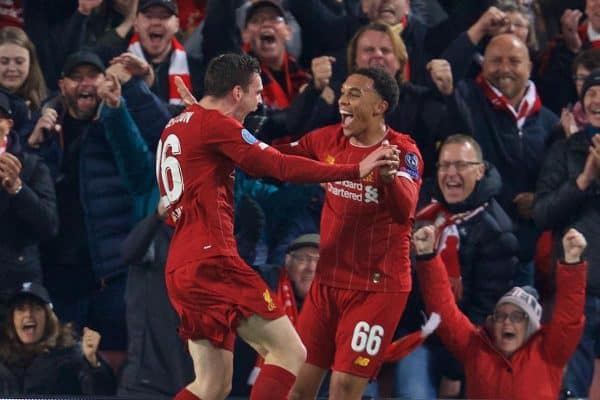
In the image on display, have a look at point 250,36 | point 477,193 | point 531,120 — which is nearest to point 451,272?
point 477,193

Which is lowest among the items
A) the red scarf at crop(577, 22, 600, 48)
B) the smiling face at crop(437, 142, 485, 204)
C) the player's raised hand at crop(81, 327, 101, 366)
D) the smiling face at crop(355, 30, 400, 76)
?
the player's raised hand at crop(81, 327, 101, 366)

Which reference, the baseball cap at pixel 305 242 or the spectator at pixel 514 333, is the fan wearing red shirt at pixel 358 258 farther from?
the baseball cap at pixel 305 242

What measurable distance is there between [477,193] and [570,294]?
0.94 m

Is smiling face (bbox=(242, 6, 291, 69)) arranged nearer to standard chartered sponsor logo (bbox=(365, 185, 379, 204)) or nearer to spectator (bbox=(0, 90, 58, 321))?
spectator (bbox=(0, 90, 58, 321))

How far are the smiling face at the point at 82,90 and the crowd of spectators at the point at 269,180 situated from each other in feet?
0.04

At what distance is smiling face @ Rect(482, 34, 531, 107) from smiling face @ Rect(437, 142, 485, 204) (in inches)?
29.7

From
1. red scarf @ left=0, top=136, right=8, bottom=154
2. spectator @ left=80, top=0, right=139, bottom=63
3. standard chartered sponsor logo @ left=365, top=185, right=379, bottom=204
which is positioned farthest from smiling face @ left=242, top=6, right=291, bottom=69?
standard chartered sponsor logo @ left=365, top=185, right=379, bottom=204

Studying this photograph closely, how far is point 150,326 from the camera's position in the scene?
9.30 m

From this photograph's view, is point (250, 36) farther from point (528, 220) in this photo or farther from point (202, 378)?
point (202, 378)

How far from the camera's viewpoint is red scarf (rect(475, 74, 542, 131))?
33.7 feet

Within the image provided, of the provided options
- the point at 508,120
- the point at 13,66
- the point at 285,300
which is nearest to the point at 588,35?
→ the point at 508,120

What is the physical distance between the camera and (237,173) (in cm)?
958

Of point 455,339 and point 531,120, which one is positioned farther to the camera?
point 531,120

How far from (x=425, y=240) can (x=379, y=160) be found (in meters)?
1.77
